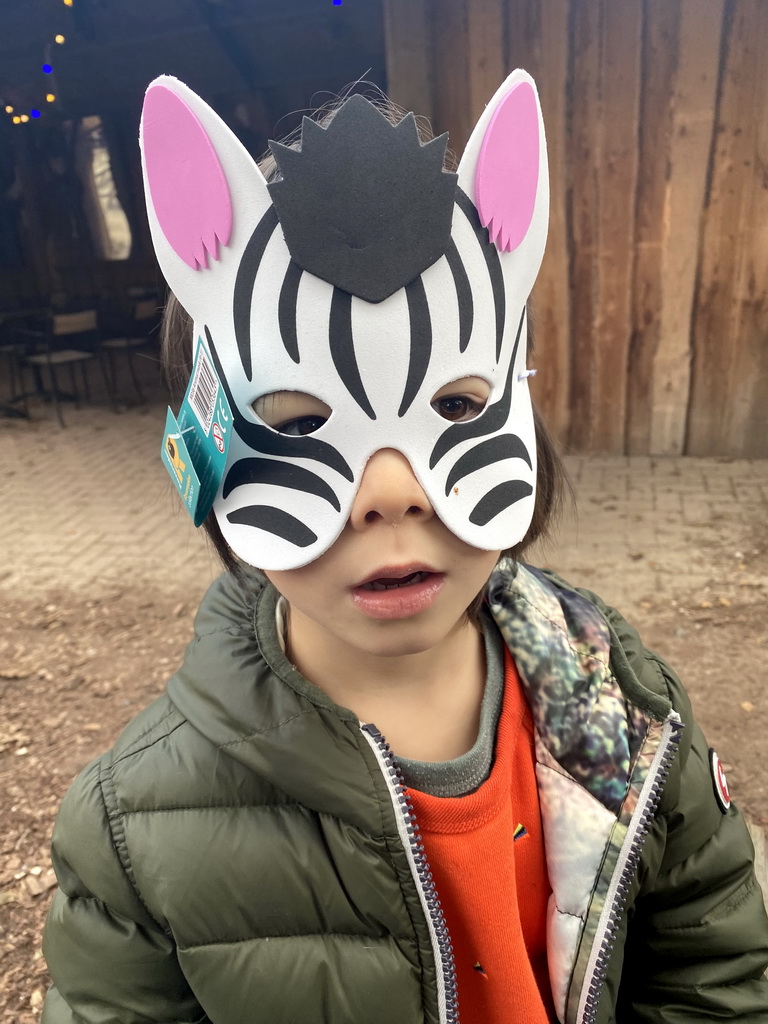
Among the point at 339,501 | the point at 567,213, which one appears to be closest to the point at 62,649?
the point at 339,501

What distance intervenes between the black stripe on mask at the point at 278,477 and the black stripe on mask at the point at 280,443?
2cm

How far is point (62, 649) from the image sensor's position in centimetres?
357

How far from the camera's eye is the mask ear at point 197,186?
38.9 inches

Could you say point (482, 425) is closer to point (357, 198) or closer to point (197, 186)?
point (357, 198)

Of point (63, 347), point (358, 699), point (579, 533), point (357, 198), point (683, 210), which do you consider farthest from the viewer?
point (63, 347)

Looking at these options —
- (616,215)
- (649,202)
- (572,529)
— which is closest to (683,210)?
(649,202)

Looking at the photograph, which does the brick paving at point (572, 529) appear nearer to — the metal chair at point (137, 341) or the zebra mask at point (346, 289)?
the metal chair at point (137, 341)

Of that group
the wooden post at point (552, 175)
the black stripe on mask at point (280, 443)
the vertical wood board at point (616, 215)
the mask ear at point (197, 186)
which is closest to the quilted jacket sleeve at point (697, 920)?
the black stripe on mask at point (280, 443)

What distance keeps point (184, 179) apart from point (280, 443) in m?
0.34

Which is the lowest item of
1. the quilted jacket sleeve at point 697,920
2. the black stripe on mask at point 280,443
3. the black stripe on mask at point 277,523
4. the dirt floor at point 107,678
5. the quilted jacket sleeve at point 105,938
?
the dirt floor at point 107,678

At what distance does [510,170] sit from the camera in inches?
41.7

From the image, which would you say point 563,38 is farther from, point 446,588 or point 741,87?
point 446,588

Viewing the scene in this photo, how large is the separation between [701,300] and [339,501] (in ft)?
14.0

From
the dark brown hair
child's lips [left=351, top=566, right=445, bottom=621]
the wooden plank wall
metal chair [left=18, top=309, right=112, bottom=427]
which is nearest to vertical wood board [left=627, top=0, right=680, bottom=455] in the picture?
the wooden plank wall
